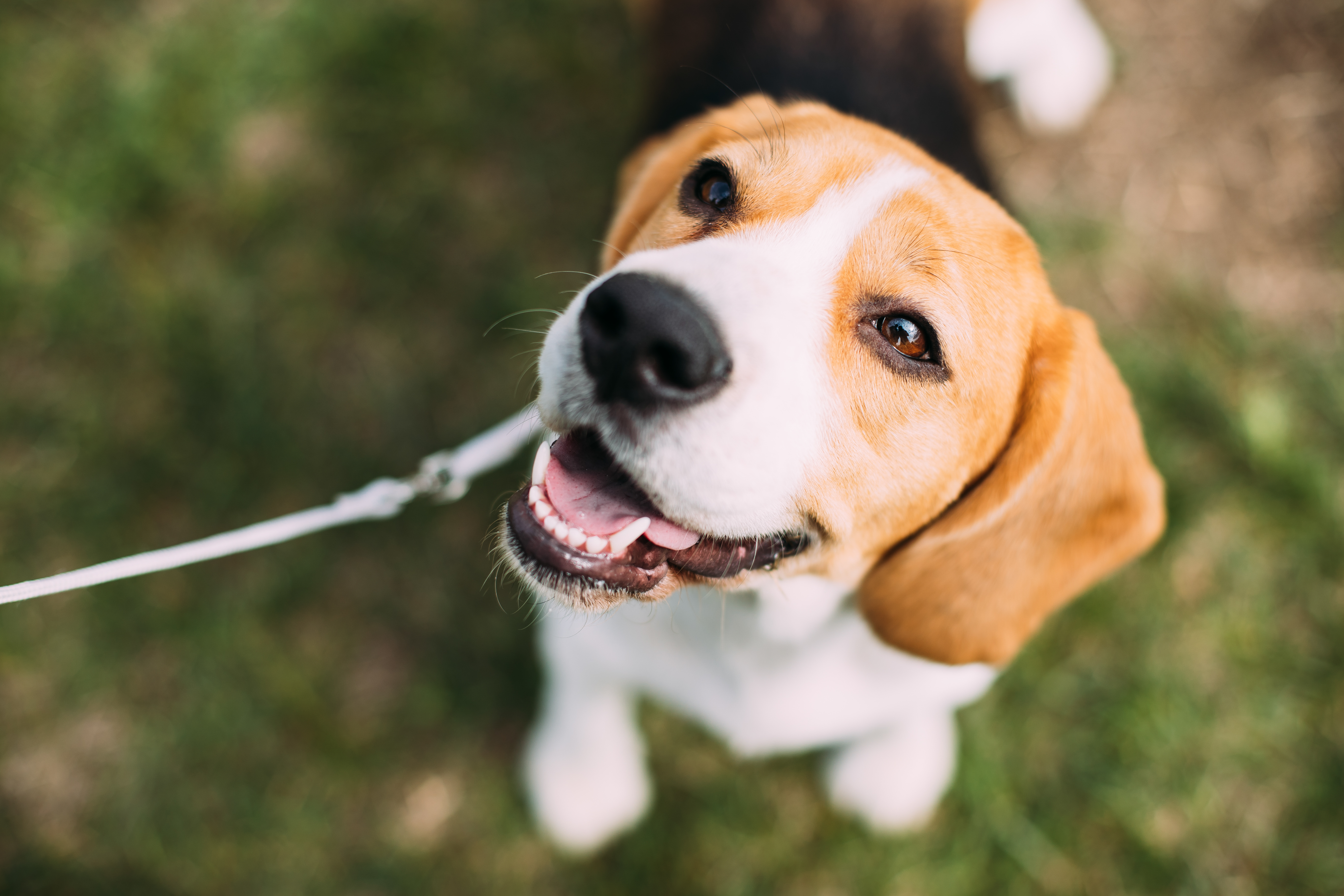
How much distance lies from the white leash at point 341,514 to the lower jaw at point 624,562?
270 mm

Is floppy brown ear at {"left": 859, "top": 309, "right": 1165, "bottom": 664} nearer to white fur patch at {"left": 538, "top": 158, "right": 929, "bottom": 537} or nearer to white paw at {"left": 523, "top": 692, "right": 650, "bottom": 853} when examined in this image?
white fur patch at {"left": 538, "top": 158, "right": 929, "bottom": 537}

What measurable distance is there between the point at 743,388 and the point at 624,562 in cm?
50

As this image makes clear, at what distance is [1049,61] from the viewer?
13.4 ft

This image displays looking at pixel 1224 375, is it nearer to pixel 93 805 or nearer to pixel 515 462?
pixel 515 462

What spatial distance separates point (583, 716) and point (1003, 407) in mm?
1815

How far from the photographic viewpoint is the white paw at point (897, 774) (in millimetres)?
3135

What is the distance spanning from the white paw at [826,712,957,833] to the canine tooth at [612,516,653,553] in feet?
5.47

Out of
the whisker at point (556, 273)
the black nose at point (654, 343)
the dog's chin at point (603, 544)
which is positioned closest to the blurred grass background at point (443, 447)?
the whisker at point (556, 273)

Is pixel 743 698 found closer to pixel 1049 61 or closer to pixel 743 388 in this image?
pixel 743 388

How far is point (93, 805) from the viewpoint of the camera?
3.28 m

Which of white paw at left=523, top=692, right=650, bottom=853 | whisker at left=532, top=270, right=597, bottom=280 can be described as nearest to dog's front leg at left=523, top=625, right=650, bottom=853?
white paw at left=523, top=692, right=650, bottom=853

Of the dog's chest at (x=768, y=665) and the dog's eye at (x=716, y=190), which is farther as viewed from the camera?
the dog's chest at (x=768, y=665)

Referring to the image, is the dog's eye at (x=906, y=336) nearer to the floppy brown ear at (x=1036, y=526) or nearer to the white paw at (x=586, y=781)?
the floppy brown ear at (x=1036, y=526)

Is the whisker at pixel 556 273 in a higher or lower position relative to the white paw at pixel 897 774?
higher
